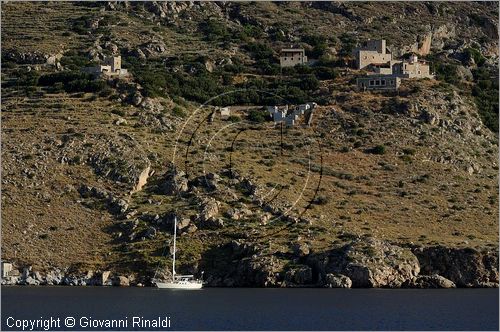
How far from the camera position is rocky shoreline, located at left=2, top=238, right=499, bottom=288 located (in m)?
90.1

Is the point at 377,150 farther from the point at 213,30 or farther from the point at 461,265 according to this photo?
the point at 213,30

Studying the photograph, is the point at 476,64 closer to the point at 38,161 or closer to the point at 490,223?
the point at 490,223

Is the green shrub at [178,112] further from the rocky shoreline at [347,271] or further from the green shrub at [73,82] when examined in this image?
the rocky shoreline at [347,271]

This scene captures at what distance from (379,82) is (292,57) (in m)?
15.3

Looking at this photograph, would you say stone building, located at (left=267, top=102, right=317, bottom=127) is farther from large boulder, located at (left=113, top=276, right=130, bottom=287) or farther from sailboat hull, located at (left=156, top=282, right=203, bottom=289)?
sailboat hull, located at (left=156, top=282, right=203, bottom=289)

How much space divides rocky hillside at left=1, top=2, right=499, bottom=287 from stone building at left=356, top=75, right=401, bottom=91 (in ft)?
3.66

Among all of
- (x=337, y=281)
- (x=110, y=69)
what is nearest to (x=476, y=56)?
(x=110, y=69)

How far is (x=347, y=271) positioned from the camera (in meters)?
90.0

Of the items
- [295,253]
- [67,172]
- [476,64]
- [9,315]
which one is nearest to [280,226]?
[295,253]

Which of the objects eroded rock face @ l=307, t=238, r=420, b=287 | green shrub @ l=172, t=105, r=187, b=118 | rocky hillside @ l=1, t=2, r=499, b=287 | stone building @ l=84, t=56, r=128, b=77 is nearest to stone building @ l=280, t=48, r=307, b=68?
rocky hillside @ l=1, t=2, r=499, b=287

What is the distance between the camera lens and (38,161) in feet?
336

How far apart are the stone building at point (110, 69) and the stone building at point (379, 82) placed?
17.9 meters

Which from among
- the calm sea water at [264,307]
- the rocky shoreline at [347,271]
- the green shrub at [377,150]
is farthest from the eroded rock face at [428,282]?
the green shrub at [377,150]

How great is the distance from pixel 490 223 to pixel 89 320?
38.9 metres
